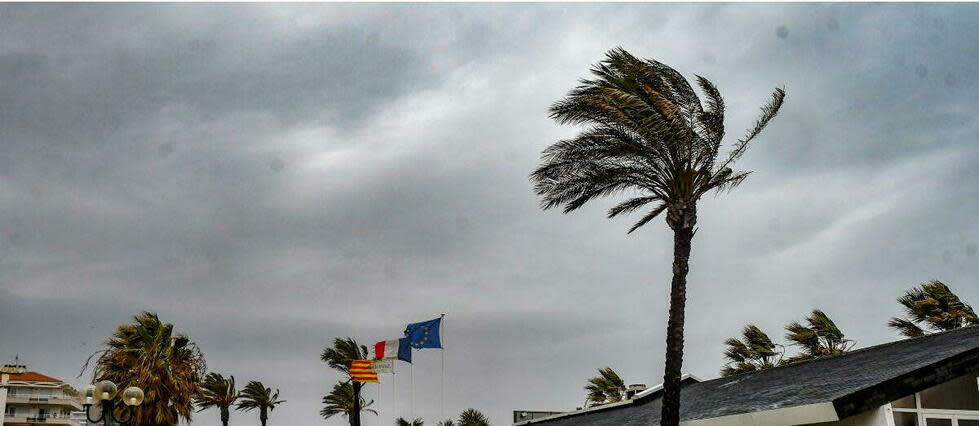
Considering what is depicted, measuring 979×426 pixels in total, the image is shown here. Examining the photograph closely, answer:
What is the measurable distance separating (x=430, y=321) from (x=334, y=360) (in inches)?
467

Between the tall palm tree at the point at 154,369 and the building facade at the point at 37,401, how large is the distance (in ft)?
245

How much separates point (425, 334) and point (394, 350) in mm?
2180

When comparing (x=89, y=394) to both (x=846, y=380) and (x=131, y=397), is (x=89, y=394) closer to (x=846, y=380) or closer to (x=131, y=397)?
(x=131, y=397)

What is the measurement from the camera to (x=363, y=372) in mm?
44469

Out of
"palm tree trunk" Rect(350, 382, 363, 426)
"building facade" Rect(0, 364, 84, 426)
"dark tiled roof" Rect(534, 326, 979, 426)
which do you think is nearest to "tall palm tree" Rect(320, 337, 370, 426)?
"palm tree trunk" Rect(350, 382, 363, 426)

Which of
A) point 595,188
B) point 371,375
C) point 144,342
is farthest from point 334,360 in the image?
point 595,188

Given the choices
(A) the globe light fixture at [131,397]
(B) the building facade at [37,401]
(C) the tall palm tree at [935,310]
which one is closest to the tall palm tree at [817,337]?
(C) the tall palm tree at [935,310]

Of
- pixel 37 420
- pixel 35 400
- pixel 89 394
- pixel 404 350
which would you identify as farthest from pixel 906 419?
pixel 35 400

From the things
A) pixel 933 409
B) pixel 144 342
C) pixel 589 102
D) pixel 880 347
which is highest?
pixel 589 102

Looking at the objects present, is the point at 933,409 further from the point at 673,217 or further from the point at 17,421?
the point at 17,421

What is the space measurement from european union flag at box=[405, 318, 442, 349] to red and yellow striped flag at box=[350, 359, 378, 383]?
3.53 meters

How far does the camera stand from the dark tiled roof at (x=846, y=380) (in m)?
16.9

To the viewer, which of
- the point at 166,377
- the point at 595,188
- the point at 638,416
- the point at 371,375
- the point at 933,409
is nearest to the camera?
the point at 933,409

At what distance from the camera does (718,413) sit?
21312 mm
